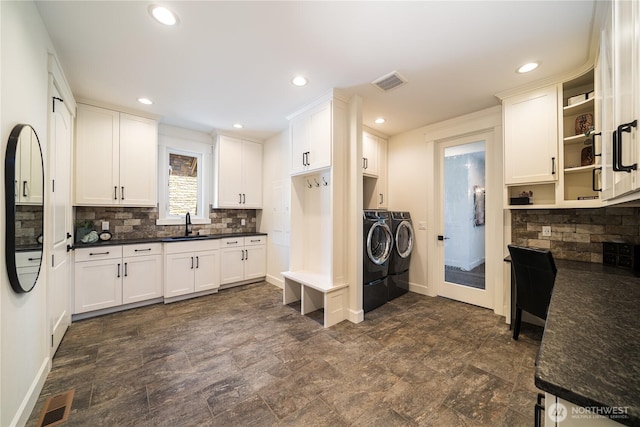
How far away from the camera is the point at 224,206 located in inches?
163

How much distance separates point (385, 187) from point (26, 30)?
410 cm

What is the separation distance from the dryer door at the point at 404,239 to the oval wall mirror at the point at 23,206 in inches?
142

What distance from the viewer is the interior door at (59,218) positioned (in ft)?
6.89

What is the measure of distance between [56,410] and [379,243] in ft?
10.6

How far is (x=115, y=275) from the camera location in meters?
3.04

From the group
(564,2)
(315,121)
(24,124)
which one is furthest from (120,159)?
(564,2)

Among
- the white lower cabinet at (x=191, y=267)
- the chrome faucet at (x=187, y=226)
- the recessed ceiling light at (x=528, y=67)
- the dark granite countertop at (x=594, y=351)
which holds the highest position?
the recessed ceiling light at (x=528, y=67)

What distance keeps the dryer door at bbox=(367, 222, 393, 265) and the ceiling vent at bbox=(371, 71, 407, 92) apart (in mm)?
1617

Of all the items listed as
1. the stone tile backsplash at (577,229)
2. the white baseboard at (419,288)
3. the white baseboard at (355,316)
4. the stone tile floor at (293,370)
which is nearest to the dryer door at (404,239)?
the white baseboard at (419,288)

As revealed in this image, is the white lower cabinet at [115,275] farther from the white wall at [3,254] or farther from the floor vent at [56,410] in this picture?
the floor vent at [56,410]

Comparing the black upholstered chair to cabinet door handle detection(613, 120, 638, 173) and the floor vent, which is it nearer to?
cabinet door handle detection(613, 120, 638, 173)

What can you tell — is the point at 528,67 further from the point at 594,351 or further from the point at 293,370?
the point at 293,370

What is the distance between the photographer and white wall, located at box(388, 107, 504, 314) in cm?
309

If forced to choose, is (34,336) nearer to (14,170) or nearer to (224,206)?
(14,170)
